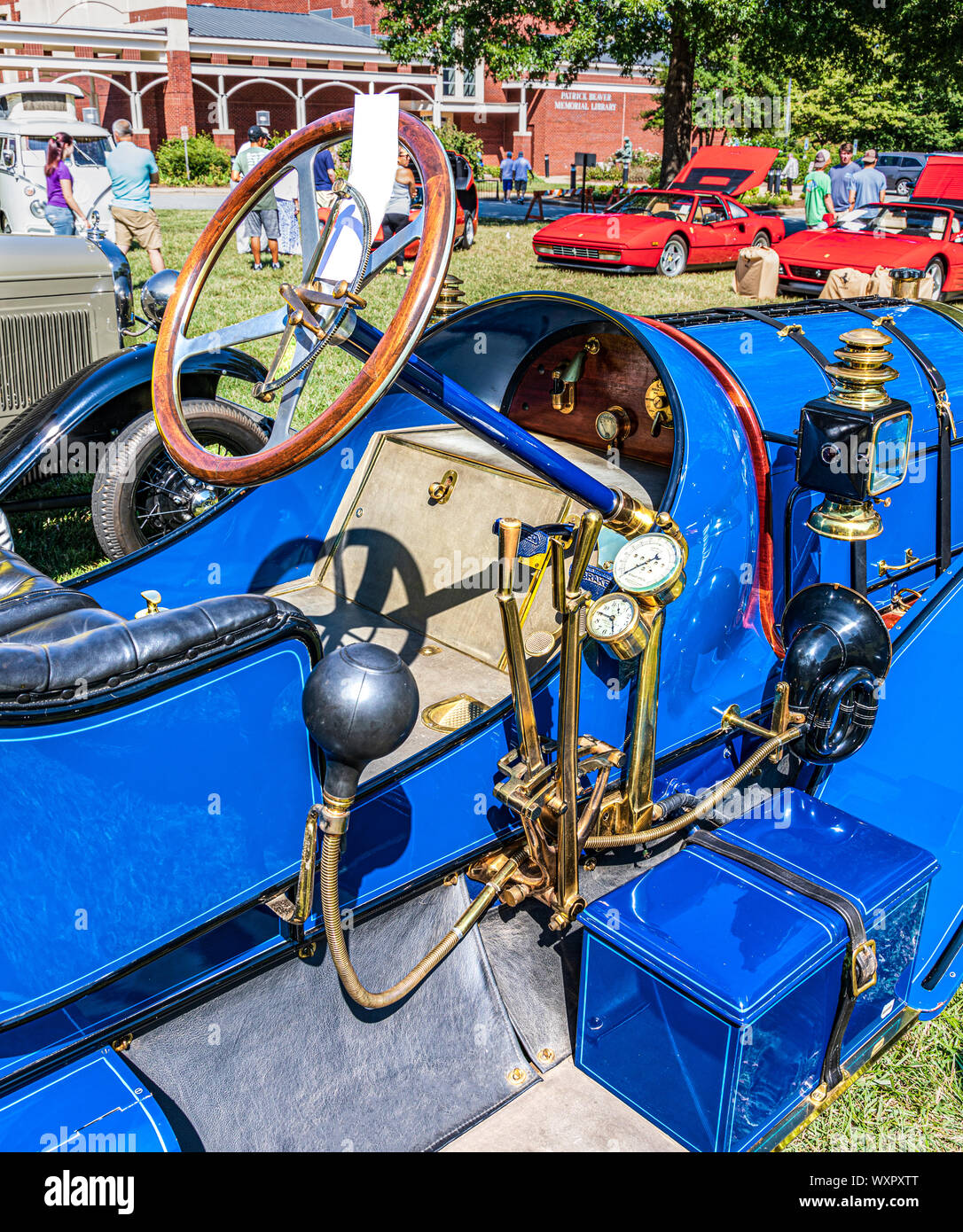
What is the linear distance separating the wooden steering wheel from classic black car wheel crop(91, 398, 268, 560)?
2208 mm

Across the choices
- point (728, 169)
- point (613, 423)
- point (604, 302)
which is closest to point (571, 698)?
point (613, 423)

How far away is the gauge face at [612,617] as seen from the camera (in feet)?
7.72

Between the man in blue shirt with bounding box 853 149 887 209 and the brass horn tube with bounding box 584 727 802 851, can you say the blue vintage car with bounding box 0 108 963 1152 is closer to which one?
the brass horn tube with bounding box 584 727 802 851

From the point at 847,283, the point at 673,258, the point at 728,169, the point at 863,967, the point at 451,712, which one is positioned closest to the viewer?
the point at 863,967

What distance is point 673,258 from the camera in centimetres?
1395

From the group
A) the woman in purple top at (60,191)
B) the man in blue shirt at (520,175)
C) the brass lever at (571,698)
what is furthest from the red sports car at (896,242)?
the man in blue shirt at (520,175)

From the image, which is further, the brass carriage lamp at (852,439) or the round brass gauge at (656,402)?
the round brass gauge at (656,402)

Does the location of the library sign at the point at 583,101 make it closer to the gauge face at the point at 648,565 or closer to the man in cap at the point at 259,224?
the man in cap at the point at 259,224

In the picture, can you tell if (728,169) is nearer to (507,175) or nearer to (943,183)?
(943,183)

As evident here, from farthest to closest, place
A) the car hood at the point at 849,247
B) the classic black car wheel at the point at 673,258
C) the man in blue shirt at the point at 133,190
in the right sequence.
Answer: the classic black car wheel at the point at 673,258
the car hood at the point at 849,247
the man in blue shirt at the point at 133,190

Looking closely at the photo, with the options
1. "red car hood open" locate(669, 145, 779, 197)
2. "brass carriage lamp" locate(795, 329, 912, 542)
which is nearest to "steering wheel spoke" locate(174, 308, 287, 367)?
"brass carriage lamp" locate(795, 329, 912, 542)

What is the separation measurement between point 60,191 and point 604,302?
634cm

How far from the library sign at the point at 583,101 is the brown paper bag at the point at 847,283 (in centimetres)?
3072

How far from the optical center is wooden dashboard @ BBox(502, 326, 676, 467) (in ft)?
11.4
